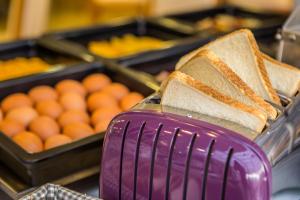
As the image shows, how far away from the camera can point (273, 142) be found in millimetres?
668

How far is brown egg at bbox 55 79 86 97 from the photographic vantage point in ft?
4.27

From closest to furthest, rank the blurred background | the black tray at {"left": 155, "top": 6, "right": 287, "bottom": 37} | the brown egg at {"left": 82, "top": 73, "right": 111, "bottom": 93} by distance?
the brown egg at {"left": 82, "top": 73, "right": 111, "bottom": 93} → the black tray at {"left": 155, "top": 6, "right": 287, "bottom": 37} → the blurred background

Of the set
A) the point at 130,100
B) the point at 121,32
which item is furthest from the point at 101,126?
the point at 121,32

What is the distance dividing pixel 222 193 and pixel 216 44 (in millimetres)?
304

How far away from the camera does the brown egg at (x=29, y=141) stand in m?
1.01

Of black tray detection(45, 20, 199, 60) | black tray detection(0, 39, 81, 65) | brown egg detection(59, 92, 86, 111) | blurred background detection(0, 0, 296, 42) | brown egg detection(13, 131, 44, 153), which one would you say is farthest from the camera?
blurred background detection(0, 0, 296, 42)

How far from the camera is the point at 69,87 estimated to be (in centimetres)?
131

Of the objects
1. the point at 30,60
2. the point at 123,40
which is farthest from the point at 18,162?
the point at 123,40

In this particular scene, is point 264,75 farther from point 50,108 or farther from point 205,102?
point 50,108

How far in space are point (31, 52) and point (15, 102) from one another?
46cm

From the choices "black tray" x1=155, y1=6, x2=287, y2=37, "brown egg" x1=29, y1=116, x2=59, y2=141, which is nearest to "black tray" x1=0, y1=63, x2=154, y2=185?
"brown egg" x1=29, y1=116, x2=59, y2=141

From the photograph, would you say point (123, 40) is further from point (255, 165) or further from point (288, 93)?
point (255, 165)

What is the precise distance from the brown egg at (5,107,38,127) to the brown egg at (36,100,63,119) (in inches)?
0.9

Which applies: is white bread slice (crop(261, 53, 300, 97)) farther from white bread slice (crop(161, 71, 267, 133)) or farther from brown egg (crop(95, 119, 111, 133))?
brown egg (crop(95, 119, 111, 133))
